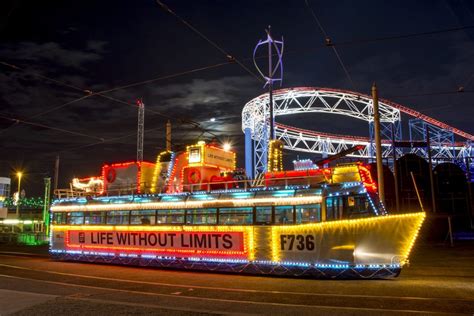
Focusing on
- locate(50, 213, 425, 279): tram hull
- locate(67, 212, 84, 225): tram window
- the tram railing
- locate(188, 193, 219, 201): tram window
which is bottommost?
locate(50, 213, 425, 279): tram hull

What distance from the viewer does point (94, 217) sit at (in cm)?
2150

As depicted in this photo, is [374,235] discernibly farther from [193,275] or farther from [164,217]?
[164,217]

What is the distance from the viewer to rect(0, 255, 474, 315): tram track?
952 centimetres

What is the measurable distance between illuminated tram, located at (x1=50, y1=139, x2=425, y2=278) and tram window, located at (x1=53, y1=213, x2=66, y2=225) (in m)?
0.06

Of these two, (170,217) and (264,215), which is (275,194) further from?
(170,217)

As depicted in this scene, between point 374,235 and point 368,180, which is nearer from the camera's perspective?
point 374,235

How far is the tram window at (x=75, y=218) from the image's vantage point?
22.1 metres

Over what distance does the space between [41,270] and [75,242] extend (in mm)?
4192

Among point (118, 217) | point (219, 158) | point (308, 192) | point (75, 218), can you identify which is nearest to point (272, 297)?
point (308, 192)

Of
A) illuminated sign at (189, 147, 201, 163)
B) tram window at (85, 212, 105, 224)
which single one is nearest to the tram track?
tram window at (85, 212, 105, 224)

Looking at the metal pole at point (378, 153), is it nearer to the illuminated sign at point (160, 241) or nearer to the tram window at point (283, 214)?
the tram window at point (283, 214)

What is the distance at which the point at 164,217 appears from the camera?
61.7ft

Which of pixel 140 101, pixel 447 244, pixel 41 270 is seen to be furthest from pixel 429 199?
pixel 41 270

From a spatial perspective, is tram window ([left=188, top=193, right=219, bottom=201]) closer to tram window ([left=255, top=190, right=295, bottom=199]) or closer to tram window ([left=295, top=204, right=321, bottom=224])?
tram window ([left=255, top=190, right=295, bottom=199])
